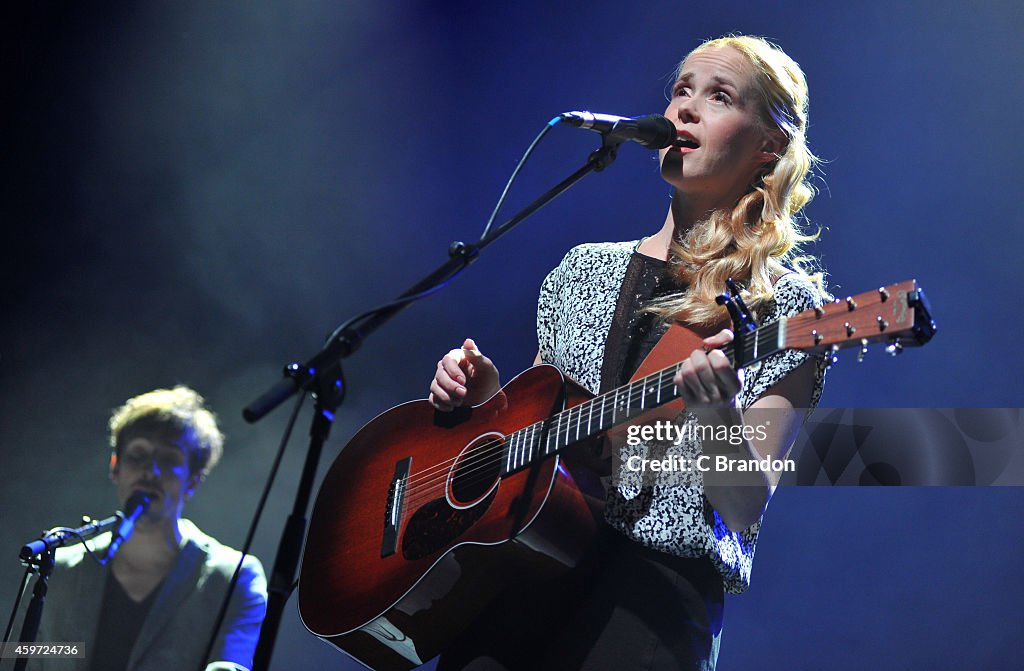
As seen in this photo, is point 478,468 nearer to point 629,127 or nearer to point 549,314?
point 549,314

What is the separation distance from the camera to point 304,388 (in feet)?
5.60

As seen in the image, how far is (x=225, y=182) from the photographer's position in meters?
4.29

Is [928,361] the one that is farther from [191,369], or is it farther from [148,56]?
[148,56]

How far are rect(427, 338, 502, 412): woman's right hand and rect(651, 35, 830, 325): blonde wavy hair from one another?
1.50ft

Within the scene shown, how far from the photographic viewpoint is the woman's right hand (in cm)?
233

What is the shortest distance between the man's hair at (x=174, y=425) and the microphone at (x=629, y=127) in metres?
2.25

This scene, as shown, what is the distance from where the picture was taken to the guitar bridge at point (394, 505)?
7.34 ft

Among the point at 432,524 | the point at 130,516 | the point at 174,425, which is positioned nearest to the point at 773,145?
the point at 432,524

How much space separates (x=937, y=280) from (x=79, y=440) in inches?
140

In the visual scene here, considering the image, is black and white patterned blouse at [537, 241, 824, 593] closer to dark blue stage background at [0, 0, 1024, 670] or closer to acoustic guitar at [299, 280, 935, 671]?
acoustic guitar at [299, 280, 935, 671]

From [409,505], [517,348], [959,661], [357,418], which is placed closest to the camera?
[409,505]

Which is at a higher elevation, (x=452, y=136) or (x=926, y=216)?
(x=452, y=136)

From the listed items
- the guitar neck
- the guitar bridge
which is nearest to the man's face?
the guitar bridge

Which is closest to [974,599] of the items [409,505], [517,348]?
[517,348]
